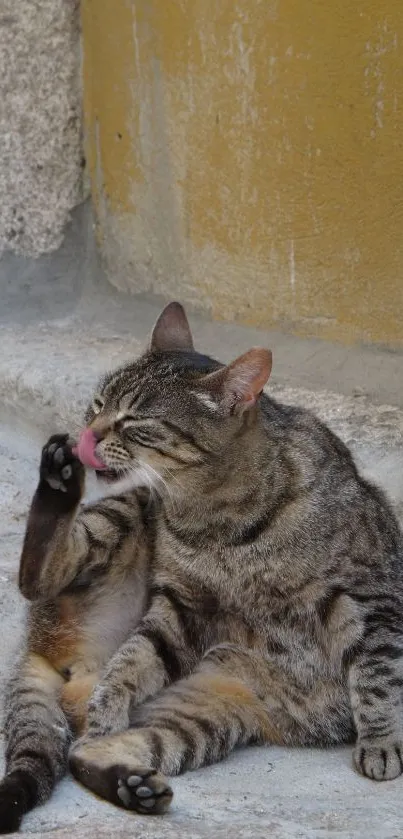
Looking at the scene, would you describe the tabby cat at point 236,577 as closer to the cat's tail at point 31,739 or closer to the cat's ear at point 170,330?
the cat's tail at point 31,739

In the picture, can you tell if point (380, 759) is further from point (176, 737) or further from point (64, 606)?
point (64, 606)

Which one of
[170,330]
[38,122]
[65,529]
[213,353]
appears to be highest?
[38,122]

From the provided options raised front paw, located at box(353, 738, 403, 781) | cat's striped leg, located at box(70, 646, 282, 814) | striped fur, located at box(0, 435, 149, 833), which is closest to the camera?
cat's striped leg, located at box(70, 646, 282, 814)

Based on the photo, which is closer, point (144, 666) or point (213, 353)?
point (144, 666)

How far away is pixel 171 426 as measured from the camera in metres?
3.64

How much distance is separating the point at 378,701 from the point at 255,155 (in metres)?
2.82

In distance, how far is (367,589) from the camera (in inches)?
142

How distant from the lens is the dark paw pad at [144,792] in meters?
2.99

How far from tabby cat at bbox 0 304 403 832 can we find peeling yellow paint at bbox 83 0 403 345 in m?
1.61

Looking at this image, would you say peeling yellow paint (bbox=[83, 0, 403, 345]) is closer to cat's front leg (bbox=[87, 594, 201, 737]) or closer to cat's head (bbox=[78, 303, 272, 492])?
cat's head (bbox=[78, 303, 272, 492])

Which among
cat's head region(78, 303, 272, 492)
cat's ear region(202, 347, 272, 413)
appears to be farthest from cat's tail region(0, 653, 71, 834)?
cat's ear region(202, 347, 272, 413)

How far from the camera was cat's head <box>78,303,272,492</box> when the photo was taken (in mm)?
3594

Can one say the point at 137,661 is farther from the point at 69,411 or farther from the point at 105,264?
the point at 105,264

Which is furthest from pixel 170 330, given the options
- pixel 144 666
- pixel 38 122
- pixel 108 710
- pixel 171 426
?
pixel 38 122
